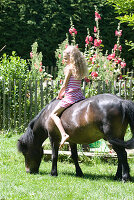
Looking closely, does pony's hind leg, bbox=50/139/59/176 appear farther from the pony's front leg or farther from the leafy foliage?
the leafy foliage

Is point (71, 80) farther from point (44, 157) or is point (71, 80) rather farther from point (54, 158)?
point (44, 157)

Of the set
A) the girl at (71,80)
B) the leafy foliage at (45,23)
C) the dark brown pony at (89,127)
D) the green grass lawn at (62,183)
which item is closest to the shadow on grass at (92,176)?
the green grass lawn at (62,183)

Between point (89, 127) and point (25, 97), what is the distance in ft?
13.7

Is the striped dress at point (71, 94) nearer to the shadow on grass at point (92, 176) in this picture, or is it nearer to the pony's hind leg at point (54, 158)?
the pony's hind leg at point (54, 158)

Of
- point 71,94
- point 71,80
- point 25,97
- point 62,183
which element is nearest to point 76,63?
point 71,80

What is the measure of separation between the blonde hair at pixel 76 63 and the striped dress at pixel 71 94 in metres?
0.10

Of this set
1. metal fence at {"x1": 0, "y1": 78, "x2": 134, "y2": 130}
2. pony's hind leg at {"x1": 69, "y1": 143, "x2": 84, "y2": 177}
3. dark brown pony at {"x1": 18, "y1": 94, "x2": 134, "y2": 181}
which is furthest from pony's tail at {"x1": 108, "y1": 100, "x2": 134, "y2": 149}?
metal fence at {"x1": 0, "y1": 78, "x2": 134, "y2": 130}

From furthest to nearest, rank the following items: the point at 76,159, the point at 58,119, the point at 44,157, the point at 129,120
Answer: the point at 44,157 < the point at 76,159 < the point at 58,119 < the point at 129,120

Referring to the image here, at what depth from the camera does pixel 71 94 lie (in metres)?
4.83

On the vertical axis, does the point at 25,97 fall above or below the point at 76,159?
above

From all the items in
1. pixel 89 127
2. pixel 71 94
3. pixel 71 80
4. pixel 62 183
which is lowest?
pixel 62 183

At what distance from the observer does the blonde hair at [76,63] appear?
481cm

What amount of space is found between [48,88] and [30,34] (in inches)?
220

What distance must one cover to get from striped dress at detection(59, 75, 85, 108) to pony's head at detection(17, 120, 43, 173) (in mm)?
832
